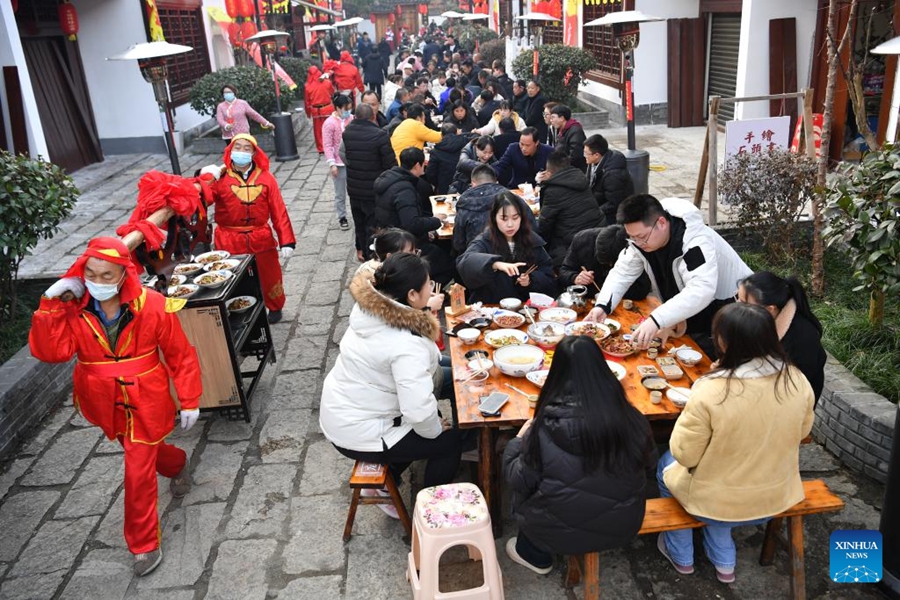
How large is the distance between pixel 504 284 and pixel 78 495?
122 inches

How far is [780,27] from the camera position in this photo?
403 inches

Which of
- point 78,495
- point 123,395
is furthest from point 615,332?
point 78,495

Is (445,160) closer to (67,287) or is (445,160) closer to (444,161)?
(444,161)

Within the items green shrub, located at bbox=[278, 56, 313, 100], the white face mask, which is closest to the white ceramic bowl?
the white face mask

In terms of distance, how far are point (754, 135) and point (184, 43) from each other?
584 inches

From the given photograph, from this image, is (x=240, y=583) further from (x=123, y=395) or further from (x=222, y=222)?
(x=222, y=222)

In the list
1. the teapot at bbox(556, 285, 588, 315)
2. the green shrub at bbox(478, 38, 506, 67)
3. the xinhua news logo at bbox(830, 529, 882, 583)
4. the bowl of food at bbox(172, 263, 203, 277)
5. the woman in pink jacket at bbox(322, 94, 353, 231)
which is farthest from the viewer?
the green shrub at bbox(478, 38, 506, 67)

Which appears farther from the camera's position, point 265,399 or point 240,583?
point 265,399

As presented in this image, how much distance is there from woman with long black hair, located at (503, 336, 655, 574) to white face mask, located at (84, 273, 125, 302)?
219 centimetres

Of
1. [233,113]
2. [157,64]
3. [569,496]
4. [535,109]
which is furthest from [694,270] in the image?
[233,113]

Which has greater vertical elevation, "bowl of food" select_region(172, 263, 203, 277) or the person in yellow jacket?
the person in yellow jacket

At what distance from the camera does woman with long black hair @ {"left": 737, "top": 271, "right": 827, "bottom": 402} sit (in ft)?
11.0

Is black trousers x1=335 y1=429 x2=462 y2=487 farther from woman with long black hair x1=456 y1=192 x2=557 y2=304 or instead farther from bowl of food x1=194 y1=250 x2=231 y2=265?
bowl of food x1=194 y1=250 x2=231 y2=265

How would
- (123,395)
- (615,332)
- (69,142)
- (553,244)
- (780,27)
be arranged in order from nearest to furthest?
(123,395)
(615,332)
(553,244)
(780,27)
(69,142)
